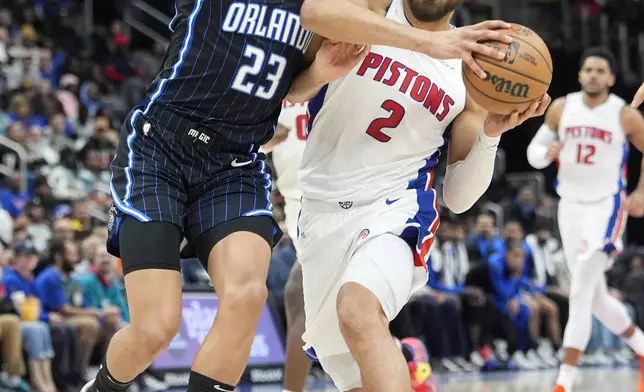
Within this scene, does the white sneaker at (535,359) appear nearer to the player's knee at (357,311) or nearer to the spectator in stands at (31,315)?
the spectator in stands at (31,315)

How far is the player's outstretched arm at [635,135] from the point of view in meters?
9.18

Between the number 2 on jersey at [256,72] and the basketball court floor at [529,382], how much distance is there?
6121 millimetres

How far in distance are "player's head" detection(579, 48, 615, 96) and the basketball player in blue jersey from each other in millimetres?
5175

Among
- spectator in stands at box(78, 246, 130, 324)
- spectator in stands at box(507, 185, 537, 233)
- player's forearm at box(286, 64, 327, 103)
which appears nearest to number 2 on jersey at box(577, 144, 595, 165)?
spectator in stands at box(78, 246, 130, 324)

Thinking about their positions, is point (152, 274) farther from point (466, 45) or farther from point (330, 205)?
point (466, 45)

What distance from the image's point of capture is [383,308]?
4.62 metres

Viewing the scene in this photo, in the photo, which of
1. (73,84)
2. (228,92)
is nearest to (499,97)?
(228,92)

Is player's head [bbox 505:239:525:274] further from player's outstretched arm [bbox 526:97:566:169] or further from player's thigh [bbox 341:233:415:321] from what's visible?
player's thigh [bbox 341:233:415:321]

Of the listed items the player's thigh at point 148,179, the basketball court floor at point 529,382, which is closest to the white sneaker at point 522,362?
the basketball court floor at point 529,382

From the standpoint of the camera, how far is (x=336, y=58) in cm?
458

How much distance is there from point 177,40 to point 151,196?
0.72 metres

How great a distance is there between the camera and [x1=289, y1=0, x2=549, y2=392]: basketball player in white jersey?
4.84 metres

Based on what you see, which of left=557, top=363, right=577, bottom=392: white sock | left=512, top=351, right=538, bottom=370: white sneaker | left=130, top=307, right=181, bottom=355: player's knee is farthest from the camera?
left=512, top=351, right=538, bottom=370: white sneaker

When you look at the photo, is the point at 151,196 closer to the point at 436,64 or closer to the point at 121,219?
the point at 121,219
